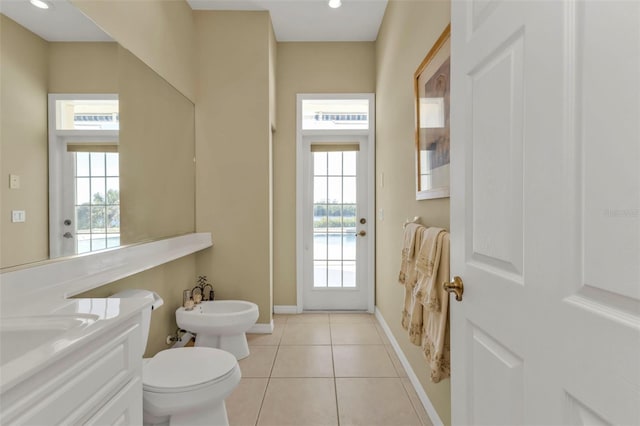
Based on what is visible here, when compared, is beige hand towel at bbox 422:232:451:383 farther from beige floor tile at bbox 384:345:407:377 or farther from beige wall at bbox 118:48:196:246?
beige wall at bbox 118:48:196:246

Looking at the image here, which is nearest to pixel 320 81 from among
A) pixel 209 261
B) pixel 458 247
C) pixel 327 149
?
pixel 327 149

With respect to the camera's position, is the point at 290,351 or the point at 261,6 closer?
the point at 290,351

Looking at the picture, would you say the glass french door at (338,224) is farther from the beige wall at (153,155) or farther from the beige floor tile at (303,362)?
the beige wall at (153,155)

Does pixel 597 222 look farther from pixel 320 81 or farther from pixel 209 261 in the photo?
pixel 320 81

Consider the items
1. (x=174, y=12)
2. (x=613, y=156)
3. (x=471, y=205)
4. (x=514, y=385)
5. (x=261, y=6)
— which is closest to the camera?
(x=613, y=156)

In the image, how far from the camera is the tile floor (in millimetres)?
1859

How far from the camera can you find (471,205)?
3.12ft

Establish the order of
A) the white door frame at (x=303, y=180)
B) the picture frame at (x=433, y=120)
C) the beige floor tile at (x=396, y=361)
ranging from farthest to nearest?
the white door frame at (x=303, y=180) < the beige floor tile at (x=396, y=361) < the picture frame at (x=433, y=120)

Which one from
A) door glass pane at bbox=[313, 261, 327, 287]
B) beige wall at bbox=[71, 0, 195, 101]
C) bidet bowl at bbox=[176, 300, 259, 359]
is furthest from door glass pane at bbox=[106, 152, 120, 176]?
door glass pane at bbox=[313, 261, 327, 287]

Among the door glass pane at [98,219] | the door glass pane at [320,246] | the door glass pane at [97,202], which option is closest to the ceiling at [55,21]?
the door glass pane at [97,202]

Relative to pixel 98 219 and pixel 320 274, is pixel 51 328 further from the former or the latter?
pixel 320 274

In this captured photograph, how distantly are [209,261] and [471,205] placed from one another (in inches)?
104

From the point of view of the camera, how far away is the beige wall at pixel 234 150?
305 cm

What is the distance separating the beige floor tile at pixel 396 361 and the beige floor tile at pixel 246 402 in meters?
0.94
